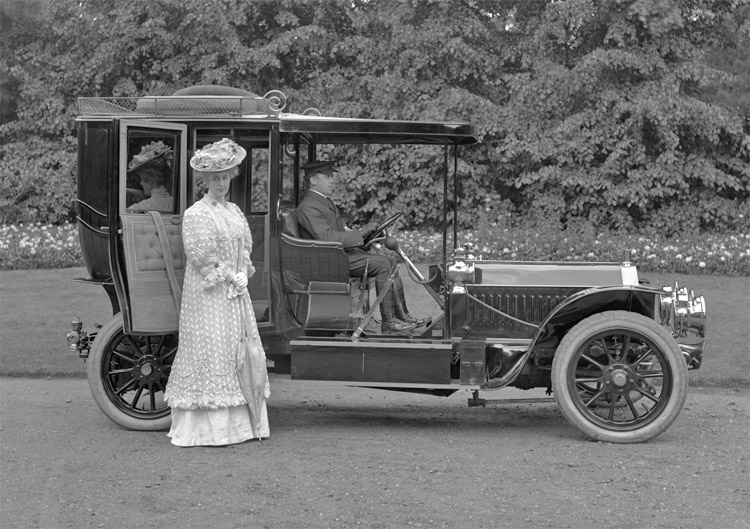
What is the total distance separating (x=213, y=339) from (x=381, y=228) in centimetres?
131

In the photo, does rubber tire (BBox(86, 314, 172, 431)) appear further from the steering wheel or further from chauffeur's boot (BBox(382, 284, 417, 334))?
the steering wheel

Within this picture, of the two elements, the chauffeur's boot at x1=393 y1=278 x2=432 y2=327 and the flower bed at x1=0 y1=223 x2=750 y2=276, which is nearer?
the chauffeur's boot at x1=393 y1=278 x2=432 y2=327

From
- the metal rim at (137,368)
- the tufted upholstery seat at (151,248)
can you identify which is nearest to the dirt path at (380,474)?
the metal rim at (137,368)

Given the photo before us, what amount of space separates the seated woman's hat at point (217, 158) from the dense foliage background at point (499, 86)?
1075 centimetres

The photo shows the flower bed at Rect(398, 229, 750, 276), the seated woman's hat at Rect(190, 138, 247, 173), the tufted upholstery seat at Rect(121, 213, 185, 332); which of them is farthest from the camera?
the flower bed at Rect(398, 229, 750, 276)

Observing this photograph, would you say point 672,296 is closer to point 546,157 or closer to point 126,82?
point 546,157

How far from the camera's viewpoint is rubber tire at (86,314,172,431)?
22.3 ft

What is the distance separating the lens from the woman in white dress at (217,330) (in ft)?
20.6

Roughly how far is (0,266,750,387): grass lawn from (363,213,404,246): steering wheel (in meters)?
2.41

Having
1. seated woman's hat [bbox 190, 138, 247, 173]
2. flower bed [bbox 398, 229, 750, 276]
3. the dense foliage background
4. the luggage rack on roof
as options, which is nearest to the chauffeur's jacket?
the luggage rack on roof

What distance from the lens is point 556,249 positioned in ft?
48.8

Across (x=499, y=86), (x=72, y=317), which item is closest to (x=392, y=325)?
(x=72, y=317)

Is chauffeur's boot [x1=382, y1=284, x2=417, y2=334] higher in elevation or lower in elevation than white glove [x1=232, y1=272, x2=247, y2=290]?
lower

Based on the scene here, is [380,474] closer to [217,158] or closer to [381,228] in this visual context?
[381,228]
